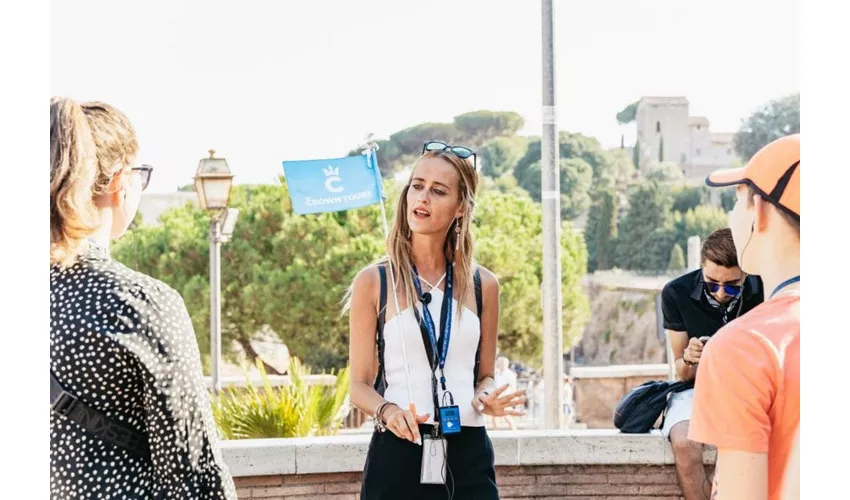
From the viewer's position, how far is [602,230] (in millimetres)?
90125

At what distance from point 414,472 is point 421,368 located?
1.03ft

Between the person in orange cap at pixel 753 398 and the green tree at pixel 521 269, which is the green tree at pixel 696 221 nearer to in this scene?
the green tree at pixel 521 269

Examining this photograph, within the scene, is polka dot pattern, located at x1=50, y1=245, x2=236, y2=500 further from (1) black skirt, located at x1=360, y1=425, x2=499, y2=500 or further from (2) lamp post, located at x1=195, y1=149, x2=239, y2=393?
(2) lamp post, located at x1=195, y1=149, x2=239, y2=393

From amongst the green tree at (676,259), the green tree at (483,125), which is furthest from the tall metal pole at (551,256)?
the green tree at (483,125)

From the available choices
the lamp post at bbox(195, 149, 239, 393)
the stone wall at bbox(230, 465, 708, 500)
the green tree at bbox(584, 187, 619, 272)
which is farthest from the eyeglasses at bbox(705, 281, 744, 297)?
the green tree at bbox(584, 187, 619, 272)

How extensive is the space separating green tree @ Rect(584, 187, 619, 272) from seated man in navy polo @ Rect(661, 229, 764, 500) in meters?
85.5

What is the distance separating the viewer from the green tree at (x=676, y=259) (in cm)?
8606

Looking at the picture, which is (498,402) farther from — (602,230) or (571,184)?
(571,184)

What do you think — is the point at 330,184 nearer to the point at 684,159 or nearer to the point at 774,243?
the point at 774,243

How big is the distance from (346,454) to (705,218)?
83.9m

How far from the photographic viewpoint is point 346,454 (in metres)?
4.92

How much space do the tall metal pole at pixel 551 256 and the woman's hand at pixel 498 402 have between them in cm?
544

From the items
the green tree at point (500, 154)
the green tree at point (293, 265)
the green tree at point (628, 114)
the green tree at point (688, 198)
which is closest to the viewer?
the green tree at point (293, 265)
